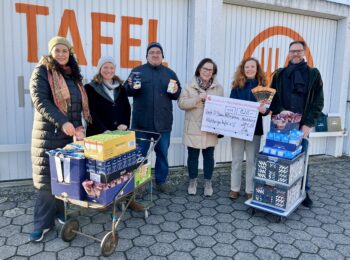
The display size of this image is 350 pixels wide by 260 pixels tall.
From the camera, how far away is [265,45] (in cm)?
619

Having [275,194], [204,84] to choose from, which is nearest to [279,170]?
[275,194]

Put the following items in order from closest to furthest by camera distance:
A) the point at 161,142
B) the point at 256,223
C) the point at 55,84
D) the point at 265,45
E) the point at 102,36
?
1. the point at 55,84
2. the point at 256,223
3. the point at 161,142
4. the point at 102,36
5. the point at 265,45

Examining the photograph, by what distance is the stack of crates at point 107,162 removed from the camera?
283cm

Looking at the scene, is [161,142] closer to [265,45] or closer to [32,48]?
[32,48]

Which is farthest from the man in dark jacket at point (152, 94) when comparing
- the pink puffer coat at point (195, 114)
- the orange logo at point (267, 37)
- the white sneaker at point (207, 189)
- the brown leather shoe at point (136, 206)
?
the orange logo at point (267, 37)

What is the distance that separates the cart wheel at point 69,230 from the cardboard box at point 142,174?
0.74 m

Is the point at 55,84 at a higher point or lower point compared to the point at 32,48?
lower

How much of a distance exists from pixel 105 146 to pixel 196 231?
1566 millimetres

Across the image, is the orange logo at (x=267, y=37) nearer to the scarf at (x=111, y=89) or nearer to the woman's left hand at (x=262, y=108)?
the woman's left hand at (x=262, y=108)

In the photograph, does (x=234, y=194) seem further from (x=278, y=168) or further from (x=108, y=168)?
(x=108, y=168)

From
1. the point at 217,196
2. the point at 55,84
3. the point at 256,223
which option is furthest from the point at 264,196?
the point at 55,84

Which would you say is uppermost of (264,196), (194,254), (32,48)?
(32,48)

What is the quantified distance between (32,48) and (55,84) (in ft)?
5.80

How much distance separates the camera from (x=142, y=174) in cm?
353
